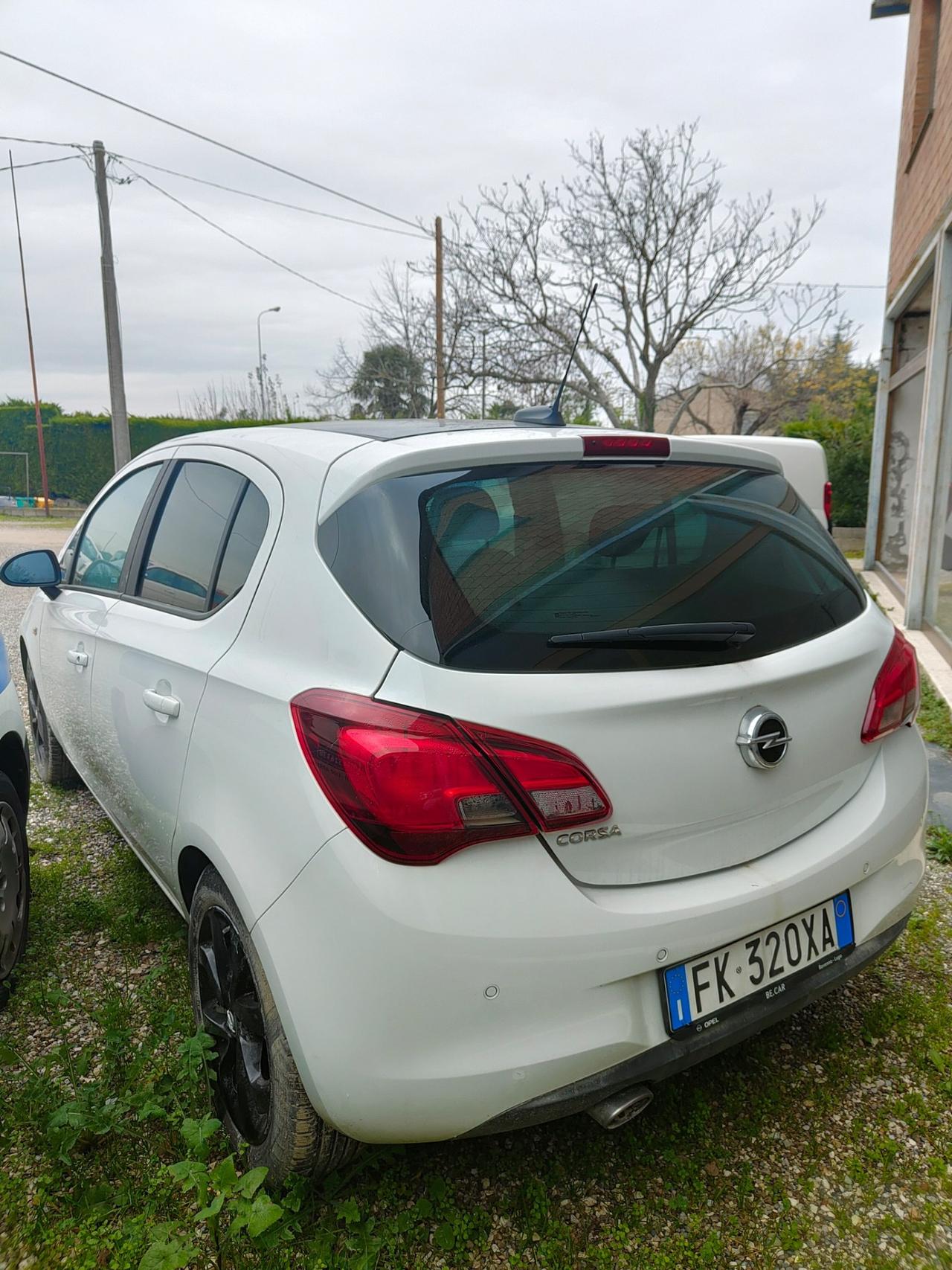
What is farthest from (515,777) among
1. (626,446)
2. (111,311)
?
(111,311)

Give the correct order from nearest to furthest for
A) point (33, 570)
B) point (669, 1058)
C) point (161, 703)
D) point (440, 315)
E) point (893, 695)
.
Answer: point (669, 1058) < point (893, 695) < point (161, 703) < point (33, 570) < point (440, 315)

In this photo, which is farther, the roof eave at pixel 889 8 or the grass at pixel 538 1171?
the roof eave at pixel 889 8

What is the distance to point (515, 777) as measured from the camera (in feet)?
5.27

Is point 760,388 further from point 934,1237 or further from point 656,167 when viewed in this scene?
point 934,1237

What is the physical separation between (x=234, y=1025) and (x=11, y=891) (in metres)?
1.19

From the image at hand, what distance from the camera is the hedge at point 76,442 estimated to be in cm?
3372

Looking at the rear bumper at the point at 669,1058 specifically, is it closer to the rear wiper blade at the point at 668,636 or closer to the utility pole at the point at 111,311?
the rear wiper blade at the point at 668,636

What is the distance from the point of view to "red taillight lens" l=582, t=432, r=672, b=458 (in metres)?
2.02

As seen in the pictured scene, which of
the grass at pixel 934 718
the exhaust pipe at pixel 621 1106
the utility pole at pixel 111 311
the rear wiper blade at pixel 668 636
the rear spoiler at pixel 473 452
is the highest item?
the utility pole at pixel 111 311

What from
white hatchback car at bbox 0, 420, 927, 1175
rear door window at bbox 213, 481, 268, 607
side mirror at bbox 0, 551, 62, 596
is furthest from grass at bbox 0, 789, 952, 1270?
side mirror at bbox 0, 551, 62, 596

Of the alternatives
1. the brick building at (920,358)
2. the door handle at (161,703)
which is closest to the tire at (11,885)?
the door handle at (161,703)

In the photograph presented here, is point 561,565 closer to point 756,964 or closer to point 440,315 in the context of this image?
point 756,964

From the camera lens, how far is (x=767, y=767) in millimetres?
1848

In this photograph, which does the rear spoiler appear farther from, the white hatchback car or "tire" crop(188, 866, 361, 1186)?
"tire" crop(188, 866, 361, 1186)
